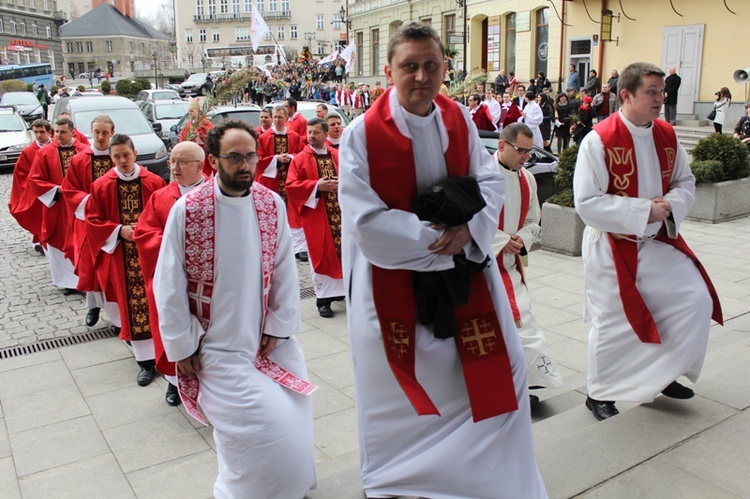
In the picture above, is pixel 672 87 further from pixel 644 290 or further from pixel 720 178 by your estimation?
pixel 644 290

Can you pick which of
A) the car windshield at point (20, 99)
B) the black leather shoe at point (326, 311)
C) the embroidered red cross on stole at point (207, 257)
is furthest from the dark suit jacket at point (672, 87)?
the car windshield at point (20, 99)

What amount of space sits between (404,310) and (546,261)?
235 inches

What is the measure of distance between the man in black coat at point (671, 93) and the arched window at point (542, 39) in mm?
7317

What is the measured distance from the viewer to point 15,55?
8175 cm

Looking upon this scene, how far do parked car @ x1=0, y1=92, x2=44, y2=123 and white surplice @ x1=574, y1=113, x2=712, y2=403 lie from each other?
30.0m

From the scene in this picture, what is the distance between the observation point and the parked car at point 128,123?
561 inches

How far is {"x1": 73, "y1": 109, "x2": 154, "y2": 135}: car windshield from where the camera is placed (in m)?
15.4

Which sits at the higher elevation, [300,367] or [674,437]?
[300,367]

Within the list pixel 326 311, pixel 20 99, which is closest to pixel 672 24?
pixel 326 311

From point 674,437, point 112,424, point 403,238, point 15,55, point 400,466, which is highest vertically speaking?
point 15,55

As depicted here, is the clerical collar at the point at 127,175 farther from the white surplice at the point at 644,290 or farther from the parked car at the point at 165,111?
the parked car at the point at 165,111

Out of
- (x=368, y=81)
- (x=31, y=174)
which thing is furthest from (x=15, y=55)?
(x=31, y=174)

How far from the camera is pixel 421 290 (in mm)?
2838

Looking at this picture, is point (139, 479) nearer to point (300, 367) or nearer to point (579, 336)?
point (300, 367)
